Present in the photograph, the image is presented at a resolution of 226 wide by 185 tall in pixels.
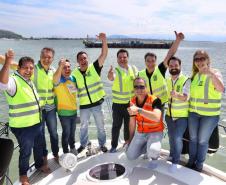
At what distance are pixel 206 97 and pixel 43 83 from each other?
234cm

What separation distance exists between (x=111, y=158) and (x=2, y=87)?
2.01 metres

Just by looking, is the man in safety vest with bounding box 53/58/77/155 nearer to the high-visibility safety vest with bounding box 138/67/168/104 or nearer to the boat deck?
the boat deck

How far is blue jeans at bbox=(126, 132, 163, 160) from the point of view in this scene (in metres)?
4.27

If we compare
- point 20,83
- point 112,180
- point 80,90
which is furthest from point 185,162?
point 20,83

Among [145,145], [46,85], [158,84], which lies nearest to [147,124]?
[145,145]

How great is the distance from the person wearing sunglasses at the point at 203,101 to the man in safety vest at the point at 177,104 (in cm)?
10

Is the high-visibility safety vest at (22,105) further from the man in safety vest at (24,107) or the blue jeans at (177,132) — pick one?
the blue jeans at (177,132)

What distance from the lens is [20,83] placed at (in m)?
3.84

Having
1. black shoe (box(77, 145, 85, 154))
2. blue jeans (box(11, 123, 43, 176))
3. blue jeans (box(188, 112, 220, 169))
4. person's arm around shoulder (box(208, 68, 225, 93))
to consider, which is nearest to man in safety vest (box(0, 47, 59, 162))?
blue jeans (box(11, 123, 43, 176))

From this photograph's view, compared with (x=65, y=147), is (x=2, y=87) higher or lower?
higher

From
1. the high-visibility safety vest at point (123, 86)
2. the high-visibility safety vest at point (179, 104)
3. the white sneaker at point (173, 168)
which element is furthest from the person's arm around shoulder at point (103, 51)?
the white sneaker at point (173, 168)

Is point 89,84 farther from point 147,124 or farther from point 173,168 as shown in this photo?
point 173,168

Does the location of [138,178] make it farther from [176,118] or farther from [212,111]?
[212,111]

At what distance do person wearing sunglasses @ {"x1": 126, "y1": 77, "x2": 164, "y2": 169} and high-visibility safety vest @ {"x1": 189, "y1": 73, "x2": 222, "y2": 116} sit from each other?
0.54 meters
